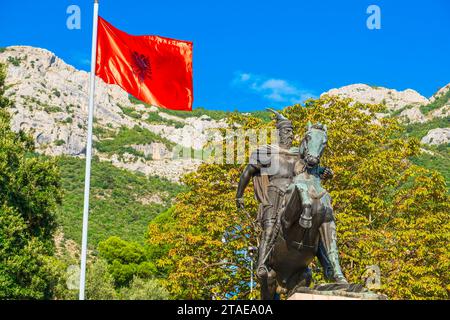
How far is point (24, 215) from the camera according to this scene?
27.4 metres

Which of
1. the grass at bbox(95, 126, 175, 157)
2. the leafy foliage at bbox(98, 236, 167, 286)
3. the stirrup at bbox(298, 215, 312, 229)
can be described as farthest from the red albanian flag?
the grass at bbox(95, 126, 175, 157)

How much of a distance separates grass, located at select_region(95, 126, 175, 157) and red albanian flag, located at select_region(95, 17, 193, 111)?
390 feet

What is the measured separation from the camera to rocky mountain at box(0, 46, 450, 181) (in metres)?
130

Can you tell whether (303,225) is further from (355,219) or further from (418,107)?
(418,107)

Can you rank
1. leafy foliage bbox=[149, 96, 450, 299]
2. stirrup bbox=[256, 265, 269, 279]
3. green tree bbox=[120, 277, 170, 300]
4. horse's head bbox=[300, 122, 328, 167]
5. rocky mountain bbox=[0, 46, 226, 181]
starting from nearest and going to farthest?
horse's head bbox=[300, 122, 328, 167] < stirrup bbox=[256, 265, 269, 279] < leafy foliage bbox=[149, 96, 450, 299] < green tree bbox=[120, 277, 170, 300] < rocky mountain bbox=[0, 46, 226, 181]

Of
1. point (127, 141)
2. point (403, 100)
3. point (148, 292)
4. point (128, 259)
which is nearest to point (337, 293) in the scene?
point (148, 292)

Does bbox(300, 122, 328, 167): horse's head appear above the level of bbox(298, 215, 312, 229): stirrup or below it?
above

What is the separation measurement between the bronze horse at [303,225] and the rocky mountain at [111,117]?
286ft

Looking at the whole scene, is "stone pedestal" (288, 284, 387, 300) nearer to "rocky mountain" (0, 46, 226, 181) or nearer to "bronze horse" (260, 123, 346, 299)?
"bronze horse" (260, 123, 346, 299)

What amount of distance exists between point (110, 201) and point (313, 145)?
83266mm

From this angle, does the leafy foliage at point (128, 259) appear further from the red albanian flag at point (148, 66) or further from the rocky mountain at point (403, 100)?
the rocky mountain at point (403, 100)

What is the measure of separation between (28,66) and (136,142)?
38.2 meters

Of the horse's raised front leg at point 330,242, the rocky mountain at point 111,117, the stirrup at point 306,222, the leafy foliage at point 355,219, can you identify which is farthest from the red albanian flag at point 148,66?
the rocky mountain at point 111,117

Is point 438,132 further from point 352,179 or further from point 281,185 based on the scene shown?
point 281,185
